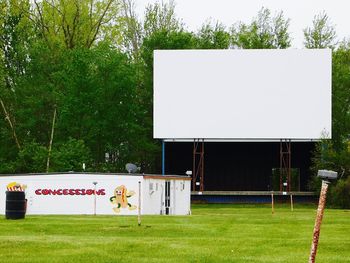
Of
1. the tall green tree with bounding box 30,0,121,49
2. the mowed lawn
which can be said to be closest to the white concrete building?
the mowed lawn

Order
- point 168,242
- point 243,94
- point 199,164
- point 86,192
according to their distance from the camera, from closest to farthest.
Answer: point 168,242 → point 86,192 → point 243,94 → point 199,164

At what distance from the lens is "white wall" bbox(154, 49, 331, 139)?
64.3 meters

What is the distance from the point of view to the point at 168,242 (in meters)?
22.6

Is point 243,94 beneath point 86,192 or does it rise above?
above

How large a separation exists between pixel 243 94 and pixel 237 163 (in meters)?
11.5

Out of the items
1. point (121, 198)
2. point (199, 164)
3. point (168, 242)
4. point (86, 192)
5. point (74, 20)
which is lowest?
point (168, 242)

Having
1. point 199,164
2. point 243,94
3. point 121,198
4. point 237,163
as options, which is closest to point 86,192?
point 121,198

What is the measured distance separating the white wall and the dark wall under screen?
8.58m

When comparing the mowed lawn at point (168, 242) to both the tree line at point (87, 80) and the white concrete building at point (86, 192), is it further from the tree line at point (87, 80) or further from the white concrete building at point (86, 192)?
the tree line at point (87, 80)

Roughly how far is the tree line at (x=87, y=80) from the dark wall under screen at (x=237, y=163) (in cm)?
198

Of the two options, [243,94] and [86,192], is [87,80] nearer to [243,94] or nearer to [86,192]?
[243,94]

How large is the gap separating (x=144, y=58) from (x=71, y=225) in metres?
46.9

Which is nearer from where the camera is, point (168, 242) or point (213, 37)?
point (168, 242)

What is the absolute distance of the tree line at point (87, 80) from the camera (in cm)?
6925
